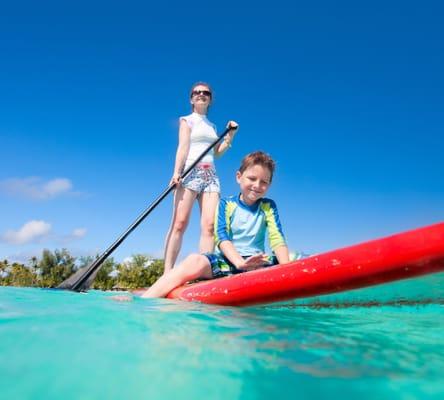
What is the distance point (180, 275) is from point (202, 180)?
1.95 meters

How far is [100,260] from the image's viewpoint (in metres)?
4.54

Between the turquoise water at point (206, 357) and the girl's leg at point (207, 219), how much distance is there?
8.22 ft

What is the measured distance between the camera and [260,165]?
152 inches

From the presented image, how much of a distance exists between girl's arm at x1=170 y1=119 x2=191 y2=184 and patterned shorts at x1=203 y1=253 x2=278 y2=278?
1.63 m

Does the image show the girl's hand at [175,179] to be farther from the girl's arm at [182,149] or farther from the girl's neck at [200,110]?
the girl's neck at [200,110]

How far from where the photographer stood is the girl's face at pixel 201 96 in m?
5.39

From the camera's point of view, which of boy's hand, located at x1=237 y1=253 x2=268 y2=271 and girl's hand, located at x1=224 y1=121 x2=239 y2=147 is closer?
boy's hand, located at x1=237 y1=253 x2=268 y2=271

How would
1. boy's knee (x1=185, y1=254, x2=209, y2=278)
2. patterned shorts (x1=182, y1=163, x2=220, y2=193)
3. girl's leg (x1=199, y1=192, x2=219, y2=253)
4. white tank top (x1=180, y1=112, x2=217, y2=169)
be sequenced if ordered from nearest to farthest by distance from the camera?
boy's knee (x1=185, y1=254, x2=209, y2=278)
girl's leg (x1=199, y1=192, x2=219, y2=253)
patterned shorts (x1=182, y1=163, x2=220, y2=193)
white tank top (x1=180, y1=112, x2=217, y2=169)

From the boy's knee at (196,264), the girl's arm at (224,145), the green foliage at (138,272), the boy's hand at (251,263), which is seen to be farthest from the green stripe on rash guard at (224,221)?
the green foliage at (138,272)

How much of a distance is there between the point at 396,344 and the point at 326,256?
2.95 ft

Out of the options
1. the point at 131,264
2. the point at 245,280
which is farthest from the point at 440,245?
the point at 131,264

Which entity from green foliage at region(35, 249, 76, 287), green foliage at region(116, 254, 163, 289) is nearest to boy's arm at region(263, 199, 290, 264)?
green foliage at region(116, 254, 163, 289)

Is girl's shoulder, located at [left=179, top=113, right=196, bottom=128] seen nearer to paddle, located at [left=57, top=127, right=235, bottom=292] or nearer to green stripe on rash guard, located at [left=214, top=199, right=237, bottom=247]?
paddle, located at [left=57, top=127, right=235, bottom=292]

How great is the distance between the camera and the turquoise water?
39.6 inches
